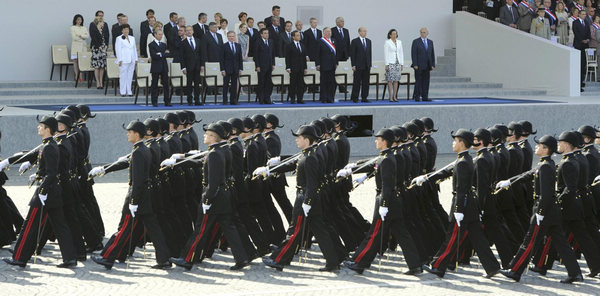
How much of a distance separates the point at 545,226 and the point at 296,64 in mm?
13395

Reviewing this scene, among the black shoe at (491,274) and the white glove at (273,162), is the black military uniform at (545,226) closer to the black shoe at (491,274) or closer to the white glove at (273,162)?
the black shoe at (491,274)

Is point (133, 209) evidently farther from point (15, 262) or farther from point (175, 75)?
point (175, 75)

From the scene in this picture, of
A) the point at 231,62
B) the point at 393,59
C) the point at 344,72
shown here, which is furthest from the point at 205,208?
the point at 344,72

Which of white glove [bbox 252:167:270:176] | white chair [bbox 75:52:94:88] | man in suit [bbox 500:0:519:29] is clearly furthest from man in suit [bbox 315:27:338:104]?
white glove [bbox 252:167:270:176]

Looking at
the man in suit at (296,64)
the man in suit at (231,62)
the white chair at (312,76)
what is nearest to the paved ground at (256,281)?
the man in suit at (231,62)

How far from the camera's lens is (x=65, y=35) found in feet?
87.6

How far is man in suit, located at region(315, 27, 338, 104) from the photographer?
77.2 ft

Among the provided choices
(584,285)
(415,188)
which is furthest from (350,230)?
(584,285)

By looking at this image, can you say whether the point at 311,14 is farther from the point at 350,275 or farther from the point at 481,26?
the point at 350,275

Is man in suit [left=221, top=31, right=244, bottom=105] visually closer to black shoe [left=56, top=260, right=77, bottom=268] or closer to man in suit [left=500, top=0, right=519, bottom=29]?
man in suit [left=500, top=0, right=519, bottom=29]

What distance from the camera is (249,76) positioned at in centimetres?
2397

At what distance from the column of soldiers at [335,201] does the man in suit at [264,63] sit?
10706 mm

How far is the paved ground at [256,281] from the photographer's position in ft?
33.2

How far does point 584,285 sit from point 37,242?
5.63 metres
